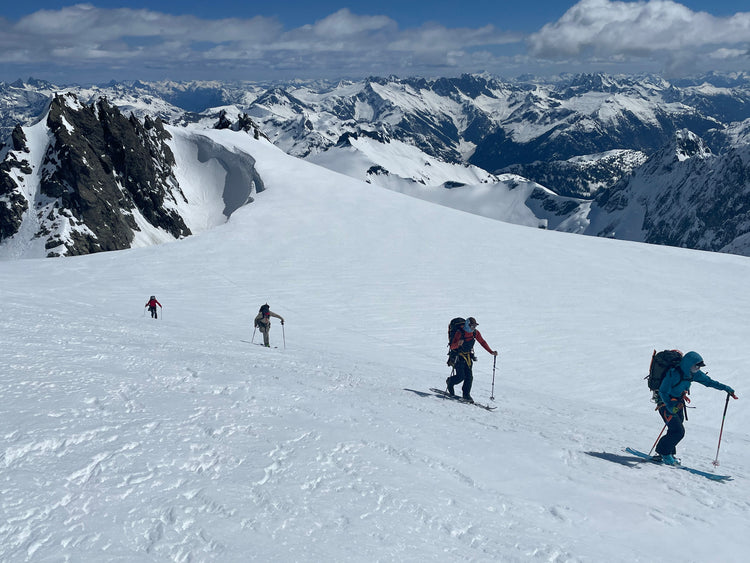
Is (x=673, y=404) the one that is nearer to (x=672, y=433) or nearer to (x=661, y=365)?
(x=672, y=433)

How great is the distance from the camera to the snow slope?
6066 millimetres

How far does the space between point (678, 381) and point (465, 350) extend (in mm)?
5005

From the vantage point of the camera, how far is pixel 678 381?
32.4ft

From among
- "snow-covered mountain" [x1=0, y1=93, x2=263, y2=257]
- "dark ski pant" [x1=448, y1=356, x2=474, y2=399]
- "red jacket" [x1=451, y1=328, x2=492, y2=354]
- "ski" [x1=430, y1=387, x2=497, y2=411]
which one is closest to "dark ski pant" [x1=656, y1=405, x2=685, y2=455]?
"ski" [x1=430, y1=387, x2=497, y2=411]

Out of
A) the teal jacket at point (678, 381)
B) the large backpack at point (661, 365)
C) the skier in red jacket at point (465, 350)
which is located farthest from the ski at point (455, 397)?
the teal jacket at point (678, 381)

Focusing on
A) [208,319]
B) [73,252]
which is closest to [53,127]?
[73,252]

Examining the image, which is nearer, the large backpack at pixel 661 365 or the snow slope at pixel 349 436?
the snow slope at pixel 349 436

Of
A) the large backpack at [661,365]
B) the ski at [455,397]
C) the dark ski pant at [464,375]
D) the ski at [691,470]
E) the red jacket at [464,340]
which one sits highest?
the large backpack at [661,365]

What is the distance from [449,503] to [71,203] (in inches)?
4144

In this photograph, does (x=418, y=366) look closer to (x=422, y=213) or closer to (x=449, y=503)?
(x=449, y=503)

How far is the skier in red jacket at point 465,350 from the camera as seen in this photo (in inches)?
520

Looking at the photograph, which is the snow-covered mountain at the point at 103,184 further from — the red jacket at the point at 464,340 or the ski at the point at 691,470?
the ski at the point at 691,470

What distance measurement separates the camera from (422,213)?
50.1 metres

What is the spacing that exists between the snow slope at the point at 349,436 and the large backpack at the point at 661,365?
1.71 metres
